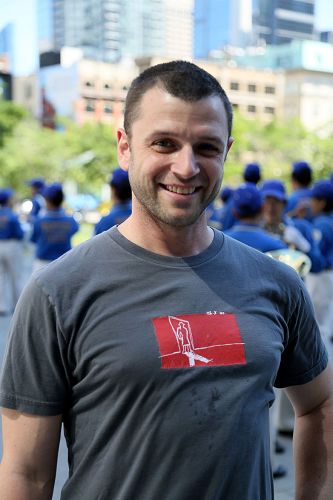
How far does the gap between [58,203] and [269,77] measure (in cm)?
10943

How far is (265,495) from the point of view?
5.56 ft

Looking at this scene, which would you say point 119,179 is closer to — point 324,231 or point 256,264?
point 324,231

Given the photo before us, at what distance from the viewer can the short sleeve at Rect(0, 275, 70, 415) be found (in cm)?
158

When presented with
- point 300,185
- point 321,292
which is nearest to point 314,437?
point 321,292

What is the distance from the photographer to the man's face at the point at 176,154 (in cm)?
163

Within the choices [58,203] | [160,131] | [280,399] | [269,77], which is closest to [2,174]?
[58,203]

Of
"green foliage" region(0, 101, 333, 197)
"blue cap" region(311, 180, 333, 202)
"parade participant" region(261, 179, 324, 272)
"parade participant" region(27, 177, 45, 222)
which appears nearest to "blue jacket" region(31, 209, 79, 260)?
"blue cap" region(311, 180, 333, 202)

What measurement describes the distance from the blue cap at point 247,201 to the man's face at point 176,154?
2965mm

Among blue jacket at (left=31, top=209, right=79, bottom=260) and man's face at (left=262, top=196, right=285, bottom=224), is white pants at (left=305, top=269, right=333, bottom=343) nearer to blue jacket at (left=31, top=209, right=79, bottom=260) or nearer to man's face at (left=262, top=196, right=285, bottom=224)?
man's face at (left=262, top=196, right=285, bottom=224)

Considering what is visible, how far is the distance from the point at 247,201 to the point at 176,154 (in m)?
3.08

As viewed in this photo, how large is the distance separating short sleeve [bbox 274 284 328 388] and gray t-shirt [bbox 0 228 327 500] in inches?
4.9

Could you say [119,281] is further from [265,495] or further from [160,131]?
[265,495]

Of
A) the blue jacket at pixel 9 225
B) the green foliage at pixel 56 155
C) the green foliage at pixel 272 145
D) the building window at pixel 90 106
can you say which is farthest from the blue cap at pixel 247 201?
the building window at pixel 90 106

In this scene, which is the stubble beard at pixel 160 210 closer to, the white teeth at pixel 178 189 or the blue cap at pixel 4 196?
the white teeth at pixel 178 189
